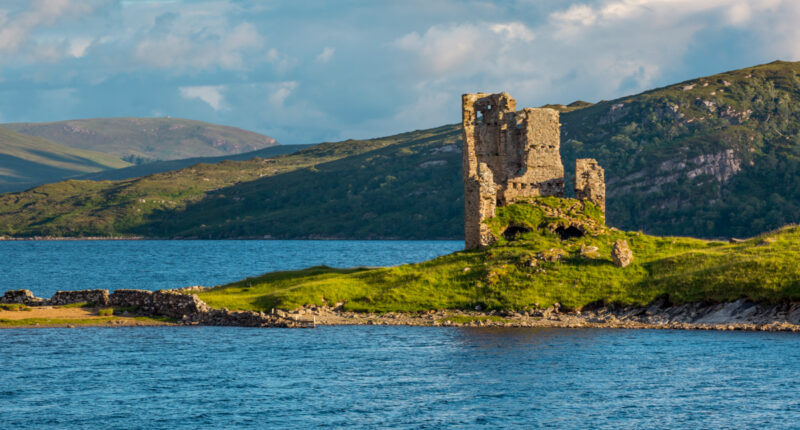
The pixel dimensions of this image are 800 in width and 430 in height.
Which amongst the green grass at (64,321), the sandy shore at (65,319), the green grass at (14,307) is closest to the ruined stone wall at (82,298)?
the sandy shore at (65,319)

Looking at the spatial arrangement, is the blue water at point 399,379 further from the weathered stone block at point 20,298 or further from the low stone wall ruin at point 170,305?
the weathered stone block at point 20,298

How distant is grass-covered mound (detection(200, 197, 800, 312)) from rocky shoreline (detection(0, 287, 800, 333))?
65 cm

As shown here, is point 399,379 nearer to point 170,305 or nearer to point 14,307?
point 170,305

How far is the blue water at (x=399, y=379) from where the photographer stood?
36.3 metres

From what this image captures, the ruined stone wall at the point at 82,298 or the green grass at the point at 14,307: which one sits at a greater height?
the ruined stone wall at the point at 82,298

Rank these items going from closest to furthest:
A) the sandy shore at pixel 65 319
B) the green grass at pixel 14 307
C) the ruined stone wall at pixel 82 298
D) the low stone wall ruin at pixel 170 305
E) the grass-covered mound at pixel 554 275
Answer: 1. the grass-covered mound at pixel 554 275
2. the low stone wall ruin at pixel 170 305
3. the sandy shore at pixel 65 319
4. the green grass at pixel 14 307
5. the ruined stone wall at pixel 82 298

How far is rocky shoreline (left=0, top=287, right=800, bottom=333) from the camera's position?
55906mm

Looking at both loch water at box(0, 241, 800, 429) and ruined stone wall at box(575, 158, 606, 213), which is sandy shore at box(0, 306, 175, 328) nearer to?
loch water at box(0, 241, 800, 429)

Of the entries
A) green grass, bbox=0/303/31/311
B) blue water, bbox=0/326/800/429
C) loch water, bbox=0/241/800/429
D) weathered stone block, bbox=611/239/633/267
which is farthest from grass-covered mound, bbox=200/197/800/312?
green grass, bbox=0/303/31/311

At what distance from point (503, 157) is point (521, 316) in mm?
23354

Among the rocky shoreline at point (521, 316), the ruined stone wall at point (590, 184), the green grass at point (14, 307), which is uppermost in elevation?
the ruined stone wall at point (590, 184)

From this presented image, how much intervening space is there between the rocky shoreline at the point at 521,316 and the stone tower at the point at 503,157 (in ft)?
40.7

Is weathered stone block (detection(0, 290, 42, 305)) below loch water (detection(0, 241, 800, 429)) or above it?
above

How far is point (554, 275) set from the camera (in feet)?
208
